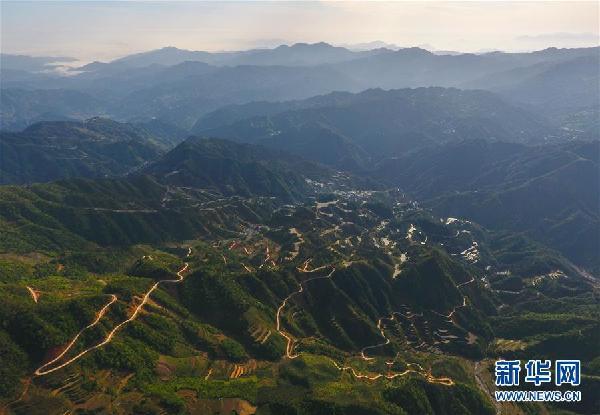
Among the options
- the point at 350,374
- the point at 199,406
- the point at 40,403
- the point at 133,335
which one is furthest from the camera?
the point at 350,374

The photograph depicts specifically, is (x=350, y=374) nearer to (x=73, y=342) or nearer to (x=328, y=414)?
(x=328, y=414)

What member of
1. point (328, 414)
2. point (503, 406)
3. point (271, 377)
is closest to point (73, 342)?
point (271, 377)

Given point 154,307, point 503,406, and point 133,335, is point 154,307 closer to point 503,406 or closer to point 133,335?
point 133,335

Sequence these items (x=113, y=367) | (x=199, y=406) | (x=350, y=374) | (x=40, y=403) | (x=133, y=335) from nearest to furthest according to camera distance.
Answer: (x=40, y=403), (x=199, y=406), (x=113, y=367), (x=133, y=335), (x=350, y=374)

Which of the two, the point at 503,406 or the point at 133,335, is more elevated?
the point at 133,335

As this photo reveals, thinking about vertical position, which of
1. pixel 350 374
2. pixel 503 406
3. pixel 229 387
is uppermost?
pixel 229 387

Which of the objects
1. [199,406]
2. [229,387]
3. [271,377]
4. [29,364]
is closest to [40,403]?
[29,364]

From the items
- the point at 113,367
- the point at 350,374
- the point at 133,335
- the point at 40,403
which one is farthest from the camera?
the point at 350,374

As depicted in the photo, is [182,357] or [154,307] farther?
[154,307]

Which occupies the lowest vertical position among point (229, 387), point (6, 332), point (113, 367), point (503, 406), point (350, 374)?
point (503, 406)
